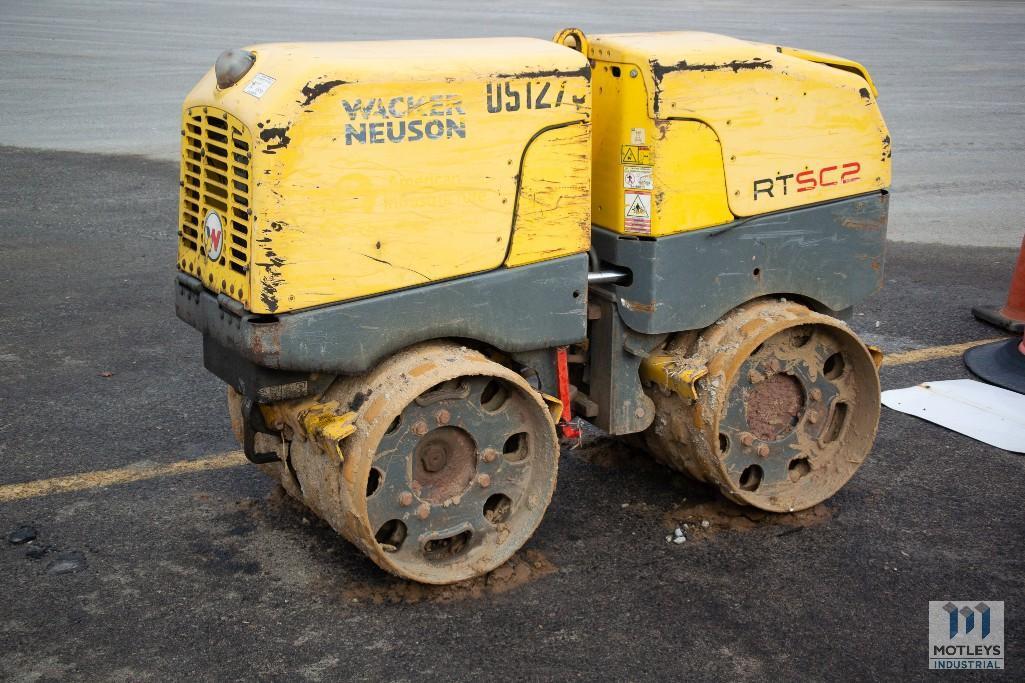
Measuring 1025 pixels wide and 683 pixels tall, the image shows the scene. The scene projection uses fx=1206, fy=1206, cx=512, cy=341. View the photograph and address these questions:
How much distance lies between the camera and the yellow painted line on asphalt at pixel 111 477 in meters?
5.07

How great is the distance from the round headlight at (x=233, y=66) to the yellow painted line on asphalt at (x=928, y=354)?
4.25m

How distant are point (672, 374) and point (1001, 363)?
9.68 ft

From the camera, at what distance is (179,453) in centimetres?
551

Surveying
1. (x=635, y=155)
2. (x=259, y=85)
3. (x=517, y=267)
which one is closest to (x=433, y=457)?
(x=517, y=267)

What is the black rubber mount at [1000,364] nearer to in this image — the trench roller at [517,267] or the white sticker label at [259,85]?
the trench roller at [517,267]

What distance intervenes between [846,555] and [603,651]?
3.95 ft

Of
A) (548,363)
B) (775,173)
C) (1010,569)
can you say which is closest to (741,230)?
(775,173)

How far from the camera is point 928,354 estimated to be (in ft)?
22.8

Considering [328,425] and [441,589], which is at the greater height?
[328,425]

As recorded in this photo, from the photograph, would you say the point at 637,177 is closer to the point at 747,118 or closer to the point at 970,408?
the point at 747,118

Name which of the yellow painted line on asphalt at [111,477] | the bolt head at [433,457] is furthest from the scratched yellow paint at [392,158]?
the yellow painted line on asphalt at [111,477]

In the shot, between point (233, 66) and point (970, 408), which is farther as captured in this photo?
point (970, 408)

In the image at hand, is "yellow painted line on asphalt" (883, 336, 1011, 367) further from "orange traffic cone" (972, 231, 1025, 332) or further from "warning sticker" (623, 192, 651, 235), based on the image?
"warning sticker" (623, 192, 651, 235)

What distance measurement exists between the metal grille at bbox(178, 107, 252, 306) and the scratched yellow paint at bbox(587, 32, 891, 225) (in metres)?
1.36
